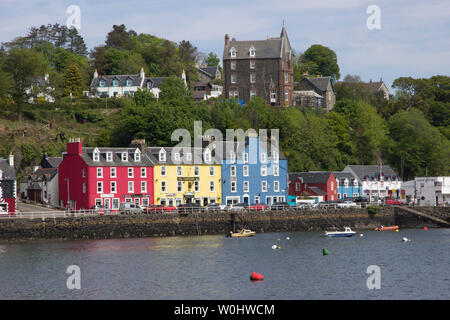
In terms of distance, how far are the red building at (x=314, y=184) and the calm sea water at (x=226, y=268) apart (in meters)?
25.9

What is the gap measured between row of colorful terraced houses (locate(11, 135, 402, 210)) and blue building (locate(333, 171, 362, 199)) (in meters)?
2.63

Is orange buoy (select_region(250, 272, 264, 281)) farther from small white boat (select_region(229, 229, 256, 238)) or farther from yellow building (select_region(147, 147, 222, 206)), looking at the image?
yellow building (select_region(147, 147, 222, 206))

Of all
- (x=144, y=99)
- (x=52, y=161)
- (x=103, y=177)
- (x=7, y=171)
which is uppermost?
(x=144, y=99)

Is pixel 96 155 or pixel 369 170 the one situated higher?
pixel 96 155

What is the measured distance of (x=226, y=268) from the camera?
57.7m

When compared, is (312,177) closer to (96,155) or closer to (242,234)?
(242,234)

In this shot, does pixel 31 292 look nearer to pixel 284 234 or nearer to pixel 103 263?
pixel 103 263

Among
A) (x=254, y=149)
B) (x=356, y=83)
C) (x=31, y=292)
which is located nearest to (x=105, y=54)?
(x=356, y=83)

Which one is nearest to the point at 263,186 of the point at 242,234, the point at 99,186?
the point at 242,234

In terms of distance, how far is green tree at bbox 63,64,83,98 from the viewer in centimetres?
13500

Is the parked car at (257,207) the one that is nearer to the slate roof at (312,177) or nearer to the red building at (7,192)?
the slate roof at (312,177)

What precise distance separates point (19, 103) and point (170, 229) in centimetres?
4567

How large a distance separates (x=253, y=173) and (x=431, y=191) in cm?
2751

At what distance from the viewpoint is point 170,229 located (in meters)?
80.4
